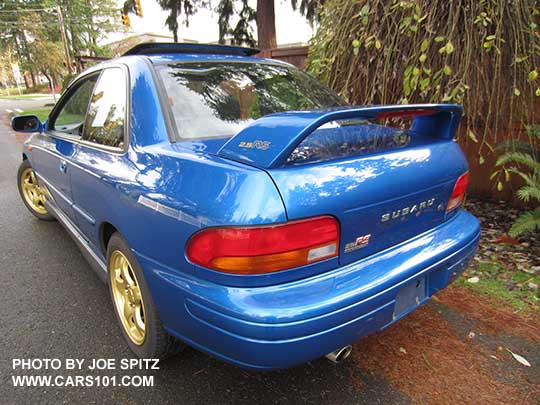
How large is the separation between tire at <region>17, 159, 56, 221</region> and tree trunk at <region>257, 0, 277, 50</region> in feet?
20.8

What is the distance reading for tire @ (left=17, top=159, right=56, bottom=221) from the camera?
412cm

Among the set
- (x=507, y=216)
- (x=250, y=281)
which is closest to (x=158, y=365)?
(x=250, y=281)

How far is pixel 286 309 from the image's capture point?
1.30m

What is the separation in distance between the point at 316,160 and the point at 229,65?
1148 mm

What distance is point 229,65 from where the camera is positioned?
2.29 metres

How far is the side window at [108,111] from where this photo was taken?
2076 millimetres

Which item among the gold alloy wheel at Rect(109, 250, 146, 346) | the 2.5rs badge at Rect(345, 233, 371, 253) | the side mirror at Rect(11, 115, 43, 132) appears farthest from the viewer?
the side mirror at Rect(11, 115, 43, 132)

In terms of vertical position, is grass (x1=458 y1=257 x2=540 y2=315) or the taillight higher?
the taillight

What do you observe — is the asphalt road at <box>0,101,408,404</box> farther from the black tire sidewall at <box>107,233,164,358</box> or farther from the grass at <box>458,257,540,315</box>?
the grass at <box>458,257,540,315</box>

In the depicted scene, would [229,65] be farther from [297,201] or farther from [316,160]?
[297,201]

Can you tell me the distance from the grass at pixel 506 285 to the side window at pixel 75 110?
10.3 ft

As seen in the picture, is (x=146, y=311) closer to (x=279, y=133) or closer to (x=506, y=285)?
(x=279, y=133)

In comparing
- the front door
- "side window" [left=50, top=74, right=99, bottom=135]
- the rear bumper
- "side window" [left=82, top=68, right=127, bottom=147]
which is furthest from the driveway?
"side window" [left=50, top=74, right=99, bottom=135]

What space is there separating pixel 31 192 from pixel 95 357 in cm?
300
